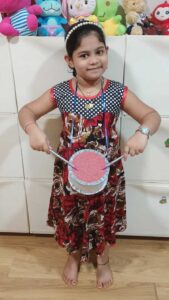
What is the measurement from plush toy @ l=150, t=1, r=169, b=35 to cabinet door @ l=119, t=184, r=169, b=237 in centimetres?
52

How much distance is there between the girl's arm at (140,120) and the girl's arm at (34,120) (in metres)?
0.21

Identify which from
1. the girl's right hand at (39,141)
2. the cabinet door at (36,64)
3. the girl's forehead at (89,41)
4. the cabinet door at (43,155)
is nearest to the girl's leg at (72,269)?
the cabinet door at (43,155)

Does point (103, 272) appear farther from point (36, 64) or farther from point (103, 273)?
point (36, 64)

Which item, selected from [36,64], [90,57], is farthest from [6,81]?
[90,57]

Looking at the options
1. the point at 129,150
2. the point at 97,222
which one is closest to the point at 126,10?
the point at 129,150

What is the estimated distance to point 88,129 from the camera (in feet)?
3.08

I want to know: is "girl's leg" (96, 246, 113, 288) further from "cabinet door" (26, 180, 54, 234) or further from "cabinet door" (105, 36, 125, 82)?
"cabinet door" (105, 36, 125, 82)

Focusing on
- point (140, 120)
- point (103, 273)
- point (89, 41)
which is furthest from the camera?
point (103, 273)

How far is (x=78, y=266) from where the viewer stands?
1.21 m

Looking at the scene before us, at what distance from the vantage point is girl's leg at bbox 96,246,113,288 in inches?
45.1

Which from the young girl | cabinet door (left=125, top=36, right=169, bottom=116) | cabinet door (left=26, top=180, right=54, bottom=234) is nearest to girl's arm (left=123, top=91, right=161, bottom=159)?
the young girl

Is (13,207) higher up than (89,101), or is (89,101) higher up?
(89,101)

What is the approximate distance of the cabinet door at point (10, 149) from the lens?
1141 mm

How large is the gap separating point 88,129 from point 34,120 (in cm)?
15
